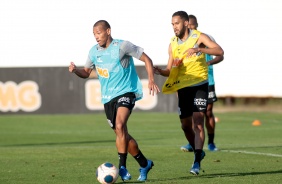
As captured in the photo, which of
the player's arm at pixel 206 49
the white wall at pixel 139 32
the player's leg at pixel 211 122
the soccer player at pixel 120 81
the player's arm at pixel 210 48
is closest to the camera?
the soccer player at pixel 120 81

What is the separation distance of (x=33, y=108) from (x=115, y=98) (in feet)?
60.0

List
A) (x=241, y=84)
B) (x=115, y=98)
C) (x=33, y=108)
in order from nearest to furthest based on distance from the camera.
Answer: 1. (x=115, y=98)
2. (x=33, y=108)
3. (x=241, y=84)

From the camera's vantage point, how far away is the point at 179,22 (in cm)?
1309

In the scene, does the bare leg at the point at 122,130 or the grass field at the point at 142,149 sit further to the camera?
the grass field at the point at 142,149

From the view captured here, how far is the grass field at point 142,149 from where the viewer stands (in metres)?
12.6

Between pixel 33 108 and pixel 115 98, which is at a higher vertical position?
pixel 115 98

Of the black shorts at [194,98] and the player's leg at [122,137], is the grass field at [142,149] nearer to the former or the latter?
the player's leg at [122,137]

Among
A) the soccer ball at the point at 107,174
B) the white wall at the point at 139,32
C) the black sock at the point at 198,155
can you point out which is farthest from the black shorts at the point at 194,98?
the white wall at the point at 139,32

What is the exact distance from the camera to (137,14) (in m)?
34.5

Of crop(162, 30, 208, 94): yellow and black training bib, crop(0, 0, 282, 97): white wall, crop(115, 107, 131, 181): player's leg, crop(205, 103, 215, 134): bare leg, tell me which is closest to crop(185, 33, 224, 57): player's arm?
crop(162, 30, 208, 94): yellow and black training bib

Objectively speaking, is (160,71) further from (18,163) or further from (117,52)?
(18,163)

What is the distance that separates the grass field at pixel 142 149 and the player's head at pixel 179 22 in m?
2.00

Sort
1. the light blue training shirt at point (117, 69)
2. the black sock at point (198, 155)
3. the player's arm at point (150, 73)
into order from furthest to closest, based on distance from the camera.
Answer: the black sock at point (198, 155) → the light blue training shirt at point (117, 69) → the player's arm at point (150, 73)

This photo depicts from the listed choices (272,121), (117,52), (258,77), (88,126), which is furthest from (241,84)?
(117,52)
